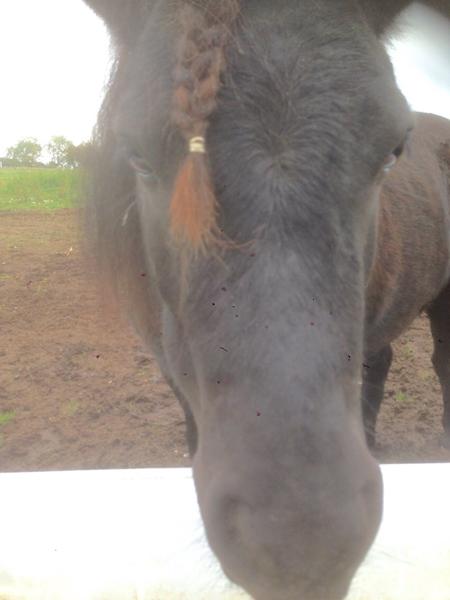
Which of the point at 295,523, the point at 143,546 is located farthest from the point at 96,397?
the point at 295,523

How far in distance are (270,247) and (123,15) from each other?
4.61ft

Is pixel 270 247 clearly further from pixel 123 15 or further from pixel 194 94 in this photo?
pixel 123 15

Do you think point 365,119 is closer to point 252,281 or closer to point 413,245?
point 252,281

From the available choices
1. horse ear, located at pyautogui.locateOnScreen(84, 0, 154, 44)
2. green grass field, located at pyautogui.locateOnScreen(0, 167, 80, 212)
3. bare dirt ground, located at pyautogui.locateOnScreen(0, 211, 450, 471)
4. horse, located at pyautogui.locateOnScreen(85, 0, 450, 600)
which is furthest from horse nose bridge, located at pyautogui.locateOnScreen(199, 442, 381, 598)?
green grass field, located at pyautogui.locateOnScreen(0, 167, 80, 212)

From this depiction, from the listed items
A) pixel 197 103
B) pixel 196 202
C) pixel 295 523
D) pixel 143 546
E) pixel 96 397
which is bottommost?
pixel 96 397

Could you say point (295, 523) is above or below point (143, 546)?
above

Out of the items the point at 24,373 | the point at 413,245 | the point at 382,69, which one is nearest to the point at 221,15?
the point at 382,69

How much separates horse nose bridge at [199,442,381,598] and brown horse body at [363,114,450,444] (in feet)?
5.72

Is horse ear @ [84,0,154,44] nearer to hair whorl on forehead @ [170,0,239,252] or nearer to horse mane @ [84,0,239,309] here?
horse mane @ [84,0,239,309]

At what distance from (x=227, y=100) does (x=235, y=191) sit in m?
0.28

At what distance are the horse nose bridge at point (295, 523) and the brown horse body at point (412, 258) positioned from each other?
68.7 inches

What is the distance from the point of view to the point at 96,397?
5.03 m

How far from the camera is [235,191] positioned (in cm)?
157

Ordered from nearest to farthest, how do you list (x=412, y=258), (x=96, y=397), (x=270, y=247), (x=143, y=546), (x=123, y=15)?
1. (x=270, y=247)
2. (x=143, y=546)
3. (x=123, y=15)
4. (x=412, y=258)
5. (x=96, y=397)
